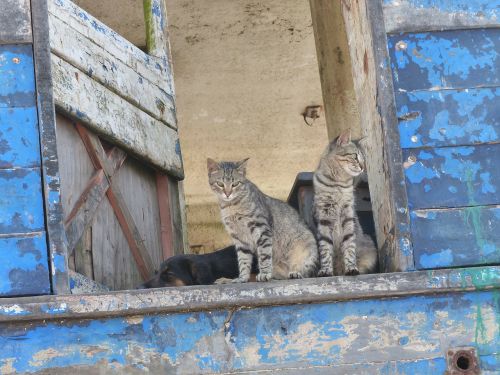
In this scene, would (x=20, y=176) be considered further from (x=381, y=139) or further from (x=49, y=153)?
(x=381, y=139)

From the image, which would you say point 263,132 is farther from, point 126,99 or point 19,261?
point 19,261

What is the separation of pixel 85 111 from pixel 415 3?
210cm

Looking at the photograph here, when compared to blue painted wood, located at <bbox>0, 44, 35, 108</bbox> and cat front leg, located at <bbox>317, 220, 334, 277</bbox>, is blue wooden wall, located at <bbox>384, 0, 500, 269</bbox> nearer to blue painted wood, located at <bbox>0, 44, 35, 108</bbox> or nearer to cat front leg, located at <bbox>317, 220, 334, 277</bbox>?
cat front leg, located at <bbox>317, 220, 334, 277</bbox>

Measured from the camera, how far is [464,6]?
6977mm

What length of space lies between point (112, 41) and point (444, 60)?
2.29 m

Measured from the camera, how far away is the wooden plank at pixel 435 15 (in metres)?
6.92

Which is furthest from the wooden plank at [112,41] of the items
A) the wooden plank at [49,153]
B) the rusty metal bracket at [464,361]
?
the rusty metal bracket at [464,361]

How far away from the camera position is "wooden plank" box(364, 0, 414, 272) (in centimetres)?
659

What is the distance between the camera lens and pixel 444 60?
686 cm

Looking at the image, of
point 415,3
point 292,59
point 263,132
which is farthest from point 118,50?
point 263,132

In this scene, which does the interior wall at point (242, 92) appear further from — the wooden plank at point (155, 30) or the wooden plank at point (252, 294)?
the wooden plank at point (252, 294)

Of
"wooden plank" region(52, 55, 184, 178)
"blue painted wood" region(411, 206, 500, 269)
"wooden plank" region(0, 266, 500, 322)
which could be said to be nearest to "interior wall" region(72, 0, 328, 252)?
"wooden plank" region(52, 55, 184, 178)

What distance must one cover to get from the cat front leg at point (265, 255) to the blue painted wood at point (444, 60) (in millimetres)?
1216

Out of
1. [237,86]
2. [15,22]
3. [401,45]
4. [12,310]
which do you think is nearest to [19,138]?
[15,22]
